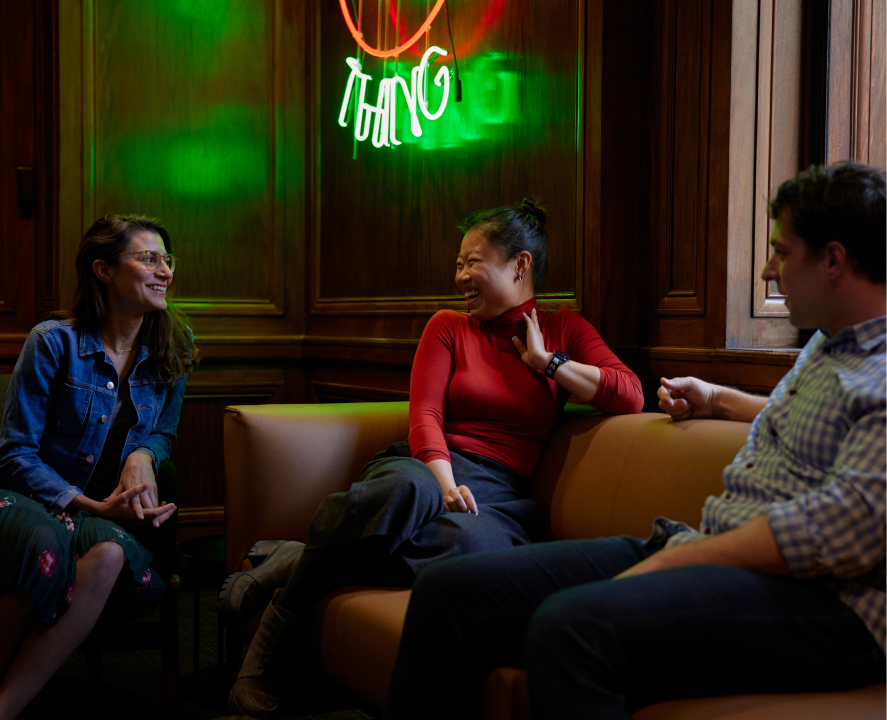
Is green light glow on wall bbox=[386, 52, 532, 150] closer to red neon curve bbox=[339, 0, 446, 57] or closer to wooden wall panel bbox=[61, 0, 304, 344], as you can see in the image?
red neon curve bbox=[339, 0, 446, 57]

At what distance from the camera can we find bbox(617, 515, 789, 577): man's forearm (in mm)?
1288

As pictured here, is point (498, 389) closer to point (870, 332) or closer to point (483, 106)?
point (870, 332)

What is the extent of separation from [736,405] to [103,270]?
5.44 ft

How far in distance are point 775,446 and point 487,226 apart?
1.06 m

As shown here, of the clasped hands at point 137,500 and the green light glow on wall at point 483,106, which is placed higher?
the green light glow on wall at point 483,106

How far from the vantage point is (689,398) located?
1.95 m

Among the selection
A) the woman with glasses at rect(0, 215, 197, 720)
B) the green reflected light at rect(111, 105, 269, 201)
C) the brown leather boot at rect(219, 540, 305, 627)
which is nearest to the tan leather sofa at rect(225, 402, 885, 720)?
the brown leather boot at rect(219, 540, 305, 627)

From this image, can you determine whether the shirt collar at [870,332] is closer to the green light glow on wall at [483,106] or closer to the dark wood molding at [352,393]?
the green light glow on wall at [483,106]

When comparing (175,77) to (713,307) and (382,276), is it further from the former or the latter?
(713,307)

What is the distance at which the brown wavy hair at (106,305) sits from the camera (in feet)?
7.74

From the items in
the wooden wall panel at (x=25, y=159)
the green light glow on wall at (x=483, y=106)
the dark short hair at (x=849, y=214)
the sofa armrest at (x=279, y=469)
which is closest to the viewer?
the dark short hair at (x=849, y=214)

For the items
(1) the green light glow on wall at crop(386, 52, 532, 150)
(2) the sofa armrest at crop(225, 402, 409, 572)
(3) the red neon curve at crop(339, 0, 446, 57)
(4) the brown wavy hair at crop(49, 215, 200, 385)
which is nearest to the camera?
(2) the sofa armrest at crop(225, 402, 409, 572)

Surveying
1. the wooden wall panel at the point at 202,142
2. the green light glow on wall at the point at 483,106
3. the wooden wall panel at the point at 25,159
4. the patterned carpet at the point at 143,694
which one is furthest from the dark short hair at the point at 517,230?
the wooden wall panel at the point at 25,159

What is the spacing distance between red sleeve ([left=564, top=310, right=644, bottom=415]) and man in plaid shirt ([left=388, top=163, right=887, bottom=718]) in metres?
0.63
